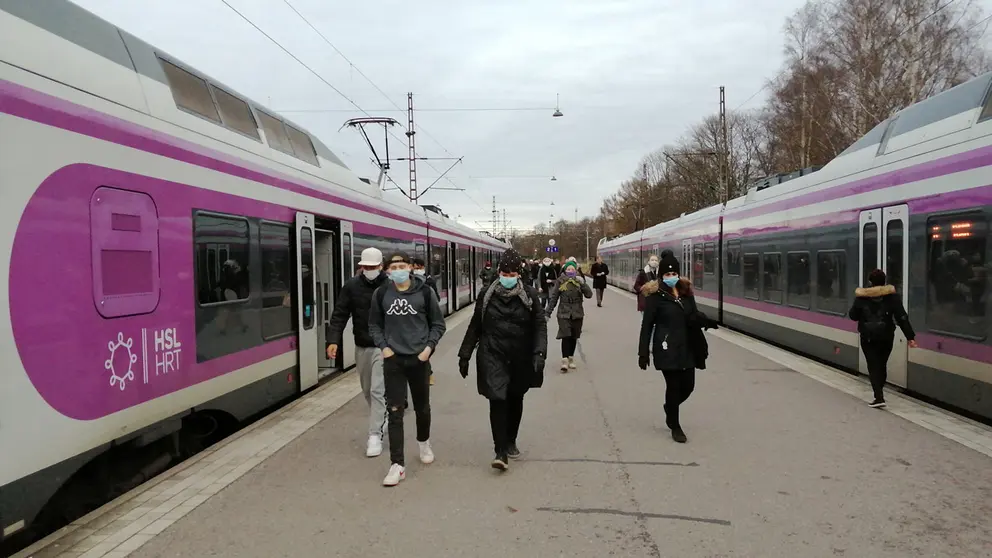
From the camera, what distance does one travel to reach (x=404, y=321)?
533 cm

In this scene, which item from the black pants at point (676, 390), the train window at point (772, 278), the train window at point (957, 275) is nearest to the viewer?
the black pants at point (676, 390)

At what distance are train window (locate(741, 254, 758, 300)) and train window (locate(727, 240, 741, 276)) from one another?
1.18ft

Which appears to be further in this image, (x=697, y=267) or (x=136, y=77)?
(x=697, y=267)

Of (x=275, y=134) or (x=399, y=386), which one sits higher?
(x=275, y=134)

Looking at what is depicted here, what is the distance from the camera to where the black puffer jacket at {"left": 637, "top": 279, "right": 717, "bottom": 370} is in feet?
20.4

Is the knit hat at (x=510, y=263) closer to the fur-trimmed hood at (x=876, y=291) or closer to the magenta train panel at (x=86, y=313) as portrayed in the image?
the magenta train panel at (x=86, y=313)

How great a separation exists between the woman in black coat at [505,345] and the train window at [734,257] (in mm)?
10376

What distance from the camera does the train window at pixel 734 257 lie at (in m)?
14.7

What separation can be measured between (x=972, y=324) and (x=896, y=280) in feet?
4.80

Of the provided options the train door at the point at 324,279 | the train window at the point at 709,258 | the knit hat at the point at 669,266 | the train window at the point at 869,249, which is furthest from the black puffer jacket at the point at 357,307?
the train window at the point at 709,258

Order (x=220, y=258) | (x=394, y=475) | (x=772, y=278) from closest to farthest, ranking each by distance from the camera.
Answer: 1. (x=394, y=475)
2. (x=220, y=258)
3. (x=772, y=278)

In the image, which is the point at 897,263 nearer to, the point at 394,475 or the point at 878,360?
the point at 878,360

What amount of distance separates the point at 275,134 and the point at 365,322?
3314mm

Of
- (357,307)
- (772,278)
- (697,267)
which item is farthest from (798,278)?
(357,307)
